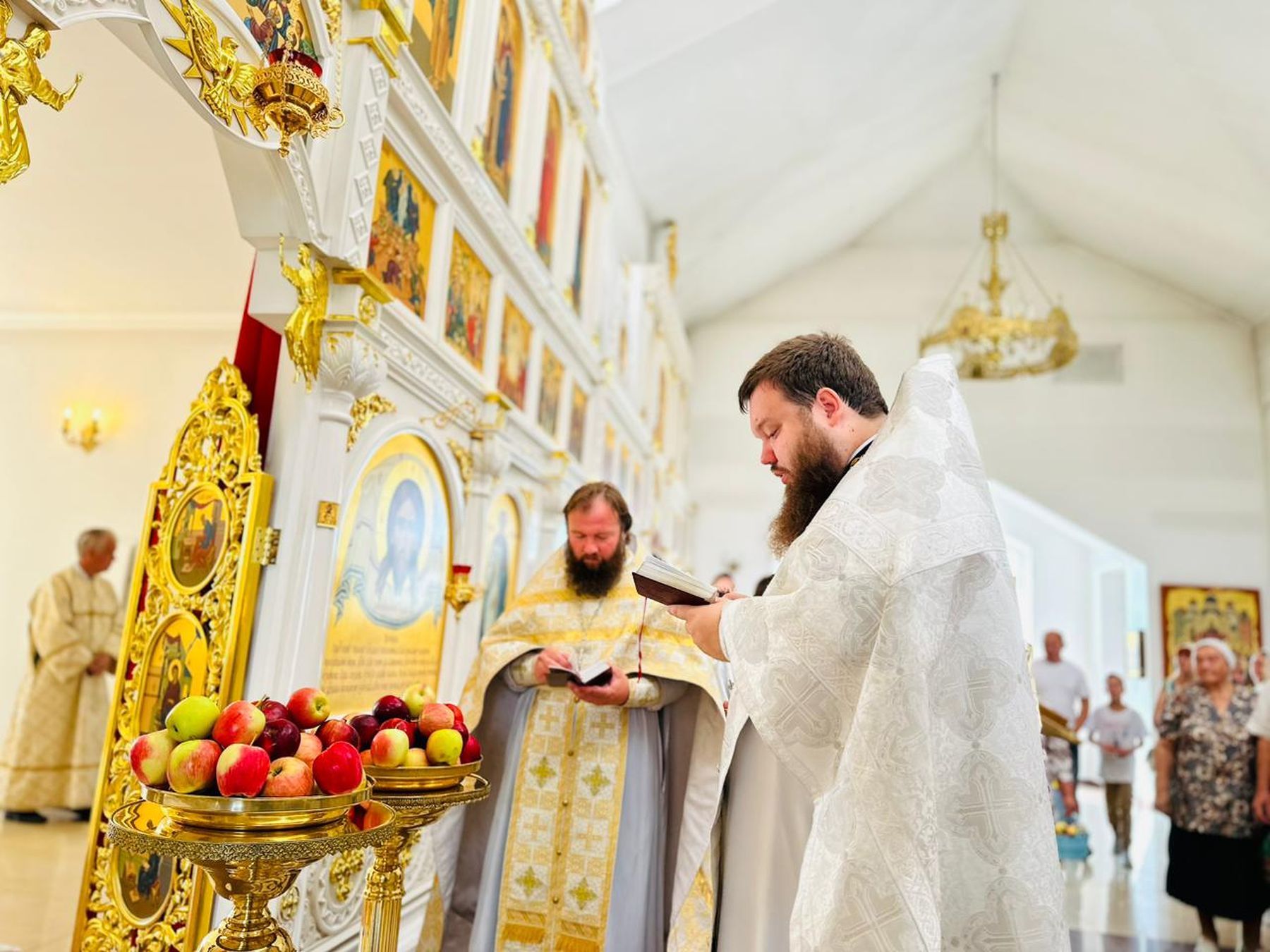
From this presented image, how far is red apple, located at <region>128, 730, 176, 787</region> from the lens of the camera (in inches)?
70.8

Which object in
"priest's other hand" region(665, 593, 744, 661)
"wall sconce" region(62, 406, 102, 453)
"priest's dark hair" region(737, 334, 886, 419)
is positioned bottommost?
"priest's other hand" region(665, 593, 744, 661)

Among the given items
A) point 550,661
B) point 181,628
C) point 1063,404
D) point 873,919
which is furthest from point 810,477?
point 1063,404

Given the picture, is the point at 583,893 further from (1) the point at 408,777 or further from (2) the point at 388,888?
(1) the point at 408,777

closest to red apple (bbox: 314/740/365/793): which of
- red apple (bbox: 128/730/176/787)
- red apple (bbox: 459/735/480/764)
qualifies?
red apple (bbox: 128/730/176/787)

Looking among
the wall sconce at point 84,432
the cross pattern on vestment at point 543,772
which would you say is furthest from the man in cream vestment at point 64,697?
the cross pattern on vestment at point 543,772

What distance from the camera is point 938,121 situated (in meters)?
13.7

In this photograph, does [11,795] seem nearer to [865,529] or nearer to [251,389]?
[251,389]

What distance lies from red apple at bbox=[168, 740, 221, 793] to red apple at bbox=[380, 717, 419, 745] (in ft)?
1.99

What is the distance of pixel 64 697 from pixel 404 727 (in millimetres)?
5606

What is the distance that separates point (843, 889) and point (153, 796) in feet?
4.25

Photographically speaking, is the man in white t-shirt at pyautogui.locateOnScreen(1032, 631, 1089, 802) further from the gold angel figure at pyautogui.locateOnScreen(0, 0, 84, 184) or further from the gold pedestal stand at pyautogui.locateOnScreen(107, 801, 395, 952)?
the gold angel figure at pyautogui.locateOnScreen(0, 0, 84, 184)

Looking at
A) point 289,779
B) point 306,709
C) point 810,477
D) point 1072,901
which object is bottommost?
point 1072,901

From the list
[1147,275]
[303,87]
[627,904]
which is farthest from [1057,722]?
[1147,275]

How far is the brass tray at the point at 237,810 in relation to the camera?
173cm
